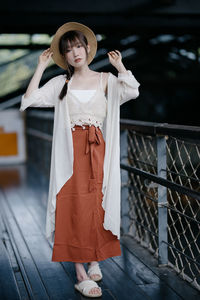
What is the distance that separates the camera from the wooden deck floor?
2479mm

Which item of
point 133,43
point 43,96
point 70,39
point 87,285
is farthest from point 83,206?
point 133,43

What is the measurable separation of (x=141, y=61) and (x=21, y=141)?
710cm

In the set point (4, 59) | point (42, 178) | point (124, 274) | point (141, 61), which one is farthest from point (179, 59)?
point (124, 274)

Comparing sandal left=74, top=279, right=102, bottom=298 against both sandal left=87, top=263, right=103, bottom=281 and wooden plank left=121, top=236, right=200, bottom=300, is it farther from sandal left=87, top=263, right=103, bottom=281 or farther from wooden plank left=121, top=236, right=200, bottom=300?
wooden plank left=121, top=236, right=200, bottom=300

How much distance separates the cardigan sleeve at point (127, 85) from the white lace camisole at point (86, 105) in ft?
0.35

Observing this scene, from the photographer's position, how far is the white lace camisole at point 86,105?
243 cm

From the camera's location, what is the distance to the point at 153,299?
240 cm

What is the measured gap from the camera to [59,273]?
2.81 meters

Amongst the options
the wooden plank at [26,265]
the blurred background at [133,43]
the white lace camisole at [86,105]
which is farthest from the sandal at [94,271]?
the blurred background at [133,43]

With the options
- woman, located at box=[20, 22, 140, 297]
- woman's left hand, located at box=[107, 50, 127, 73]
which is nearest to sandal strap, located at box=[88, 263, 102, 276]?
woman, located at box=[20, 22, 140, 297]

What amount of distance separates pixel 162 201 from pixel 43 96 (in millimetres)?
995

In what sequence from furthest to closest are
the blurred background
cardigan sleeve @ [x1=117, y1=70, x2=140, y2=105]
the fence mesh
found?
1. the blurred background
2. the fence mesh
3. cardigan sleeve @ [x1=117, y1=70, x2=140, y2=105]

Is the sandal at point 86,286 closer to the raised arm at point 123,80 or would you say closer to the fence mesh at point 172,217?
the fence mesh at point 172,217

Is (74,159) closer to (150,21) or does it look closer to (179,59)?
(150,21)
